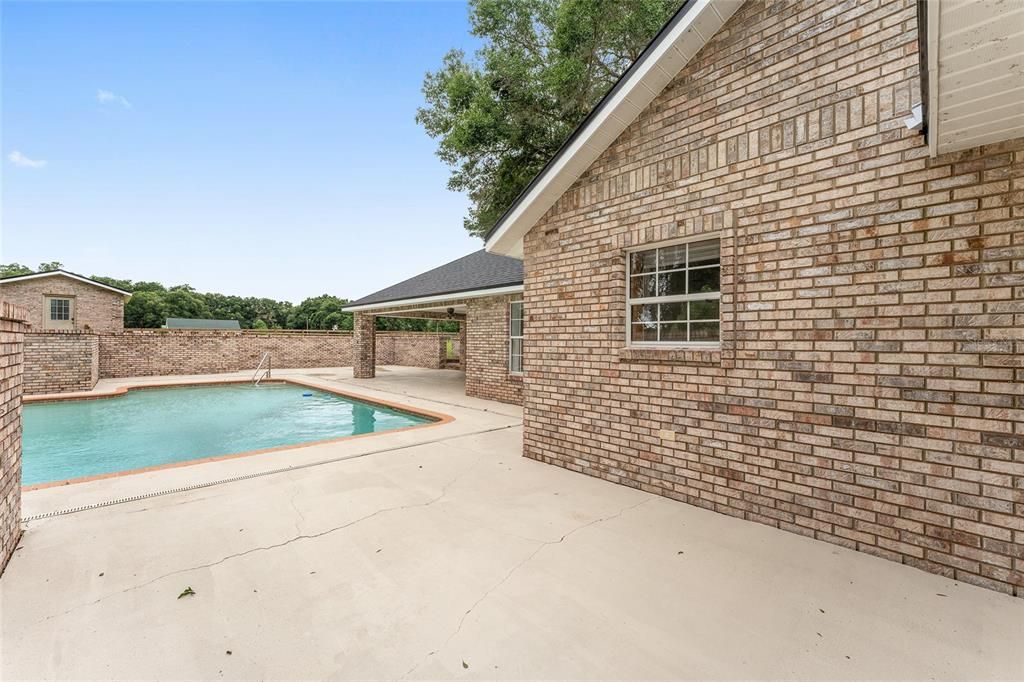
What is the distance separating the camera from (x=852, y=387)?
297cm

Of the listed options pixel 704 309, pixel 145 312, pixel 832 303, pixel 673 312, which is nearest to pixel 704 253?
pixel 704 309

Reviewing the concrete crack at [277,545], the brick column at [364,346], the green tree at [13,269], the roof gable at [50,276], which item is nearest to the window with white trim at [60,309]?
the roof gable at [50,276]

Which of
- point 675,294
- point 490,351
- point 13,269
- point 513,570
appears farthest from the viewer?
point 13,269

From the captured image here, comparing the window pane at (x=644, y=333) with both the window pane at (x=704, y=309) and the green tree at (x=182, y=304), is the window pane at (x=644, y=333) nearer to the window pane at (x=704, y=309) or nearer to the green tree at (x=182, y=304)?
the window pane at (x=704, y=309)

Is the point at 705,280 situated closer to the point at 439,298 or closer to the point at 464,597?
the point at 464,597

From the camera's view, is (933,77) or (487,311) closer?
(933,77)

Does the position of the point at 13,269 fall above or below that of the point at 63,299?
above

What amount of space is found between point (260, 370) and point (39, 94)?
11.3 metres

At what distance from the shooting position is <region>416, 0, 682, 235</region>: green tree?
11.5m

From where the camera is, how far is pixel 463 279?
12594 millimetres

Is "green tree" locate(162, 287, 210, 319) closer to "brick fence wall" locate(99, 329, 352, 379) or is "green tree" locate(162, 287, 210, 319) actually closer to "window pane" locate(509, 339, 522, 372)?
"brick fence wall" locate(99, 329, 352, 379)

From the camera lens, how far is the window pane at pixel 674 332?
4.21 meters

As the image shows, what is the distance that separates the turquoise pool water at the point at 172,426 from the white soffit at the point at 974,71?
8704 millimetres

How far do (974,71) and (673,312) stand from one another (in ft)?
8.59
